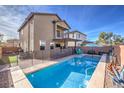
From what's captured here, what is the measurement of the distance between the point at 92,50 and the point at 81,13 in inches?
308

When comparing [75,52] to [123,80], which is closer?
[123,80]

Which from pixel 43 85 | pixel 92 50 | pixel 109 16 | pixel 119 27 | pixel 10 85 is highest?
pixel 109 16

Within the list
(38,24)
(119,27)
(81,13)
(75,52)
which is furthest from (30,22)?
(119,27)

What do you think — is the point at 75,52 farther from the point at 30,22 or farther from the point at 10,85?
the point at 10,85

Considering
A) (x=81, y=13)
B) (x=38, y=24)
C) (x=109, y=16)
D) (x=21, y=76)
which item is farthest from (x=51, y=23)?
(x=21, y=76)

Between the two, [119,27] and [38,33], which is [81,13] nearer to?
[119,27]

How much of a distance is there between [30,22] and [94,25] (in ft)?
20.1

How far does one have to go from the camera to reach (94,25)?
752 centimetres

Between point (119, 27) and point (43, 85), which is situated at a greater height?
point (119, 27)

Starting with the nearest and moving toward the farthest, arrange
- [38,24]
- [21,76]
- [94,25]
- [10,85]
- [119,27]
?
[10,85]
[21,76]
[119,27]
[94,25]
[38,24]
